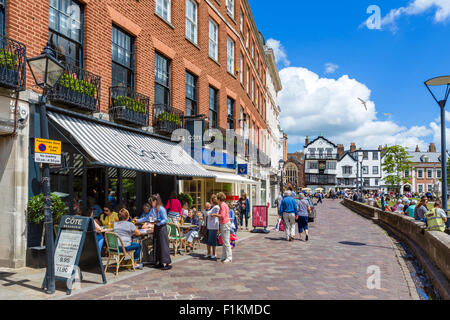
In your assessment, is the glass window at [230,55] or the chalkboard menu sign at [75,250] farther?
the glass window at [230,55]

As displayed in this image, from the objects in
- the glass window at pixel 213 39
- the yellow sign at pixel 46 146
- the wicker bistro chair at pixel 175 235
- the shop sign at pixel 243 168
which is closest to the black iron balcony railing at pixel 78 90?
the yellow sign at pixel 46 146

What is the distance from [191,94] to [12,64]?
9230 mm

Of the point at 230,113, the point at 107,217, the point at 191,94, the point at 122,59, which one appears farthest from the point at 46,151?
the point at 230,113

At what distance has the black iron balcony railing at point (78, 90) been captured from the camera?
28.2 feet

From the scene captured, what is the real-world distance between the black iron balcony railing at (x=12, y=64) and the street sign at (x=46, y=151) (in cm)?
213

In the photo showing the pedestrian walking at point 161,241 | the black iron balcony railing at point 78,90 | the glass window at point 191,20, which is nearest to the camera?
the pedestrian walking at point 161,241

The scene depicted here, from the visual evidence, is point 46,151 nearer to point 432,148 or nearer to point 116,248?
point 116,248

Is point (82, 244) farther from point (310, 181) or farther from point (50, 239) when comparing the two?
point (310, 181)

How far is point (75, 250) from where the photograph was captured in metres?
6.37

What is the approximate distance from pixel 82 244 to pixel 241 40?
19.8 metres

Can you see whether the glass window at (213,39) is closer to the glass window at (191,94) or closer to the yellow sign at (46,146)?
the glass window at (191,94)

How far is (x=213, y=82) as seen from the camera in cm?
1817

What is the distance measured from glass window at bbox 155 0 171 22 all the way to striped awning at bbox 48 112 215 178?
4891 mm
